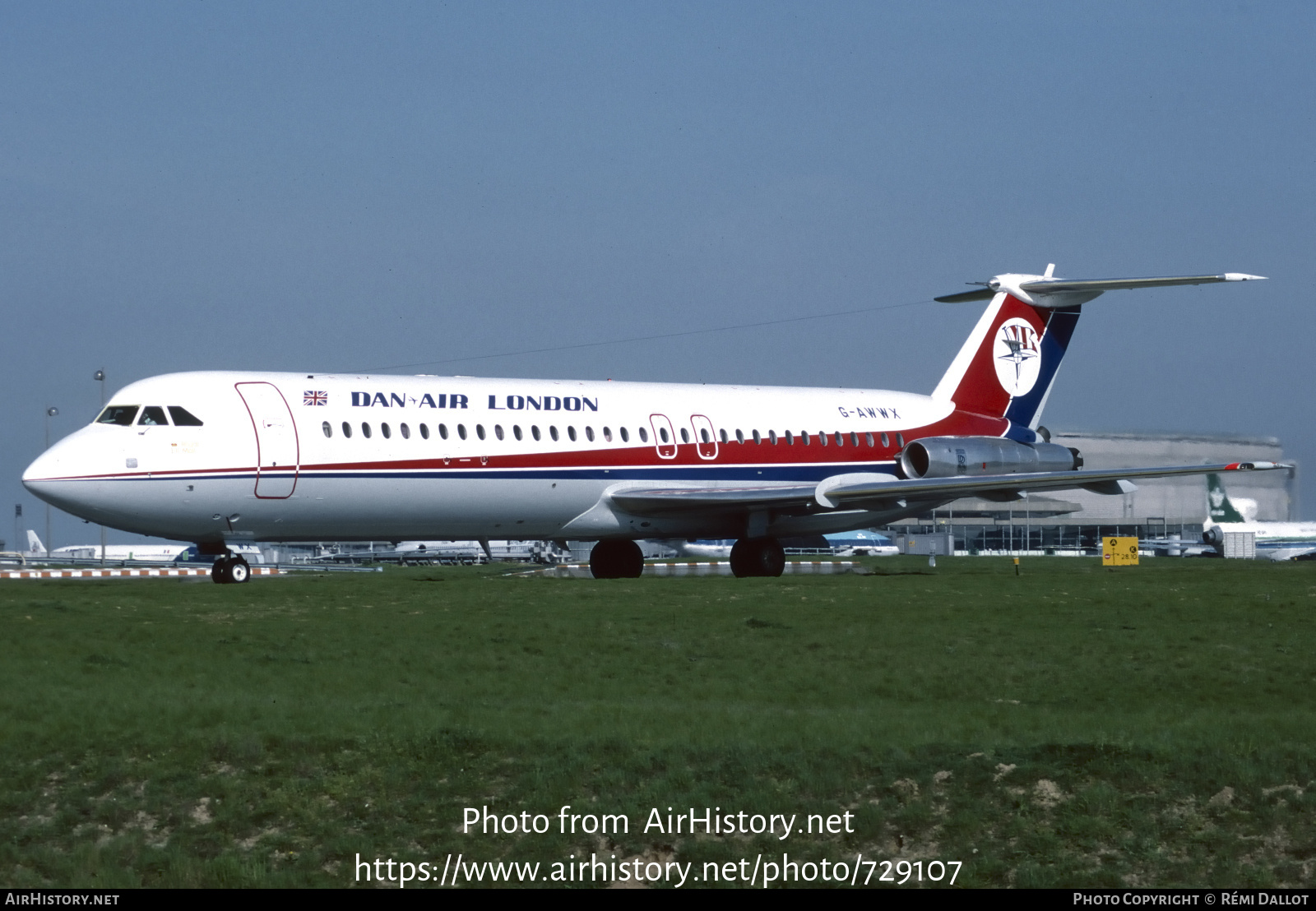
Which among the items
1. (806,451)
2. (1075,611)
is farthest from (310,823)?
(806,451)

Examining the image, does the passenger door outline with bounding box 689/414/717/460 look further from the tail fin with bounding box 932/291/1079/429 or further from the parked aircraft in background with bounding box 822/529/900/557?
the parked aircraft in background with bounding box 822/529/900/557

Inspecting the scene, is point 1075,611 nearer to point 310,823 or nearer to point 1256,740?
point 1256,740

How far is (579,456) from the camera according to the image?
38.2 m

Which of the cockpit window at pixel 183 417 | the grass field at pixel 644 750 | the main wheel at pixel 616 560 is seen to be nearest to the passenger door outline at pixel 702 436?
the main wheel at pixel 616 560

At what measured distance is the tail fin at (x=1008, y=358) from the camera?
46.4m

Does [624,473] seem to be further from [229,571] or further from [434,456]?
[229,571]

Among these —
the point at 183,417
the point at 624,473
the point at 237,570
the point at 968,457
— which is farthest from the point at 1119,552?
the point at 183,417

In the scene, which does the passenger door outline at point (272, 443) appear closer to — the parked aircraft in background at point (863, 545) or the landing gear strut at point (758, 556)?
the landing gear strut at point (758, 556)

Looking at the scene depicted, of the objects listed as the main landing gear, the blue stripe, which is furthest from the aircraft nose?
the main landing gear

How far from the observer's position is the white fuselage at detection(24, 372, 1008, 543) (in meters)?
32.5

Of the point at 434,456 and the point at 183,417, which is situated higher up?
the point at 183,417

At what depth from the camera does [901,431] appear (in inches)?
1778

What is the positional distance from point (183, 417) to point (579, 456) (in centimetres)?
945
